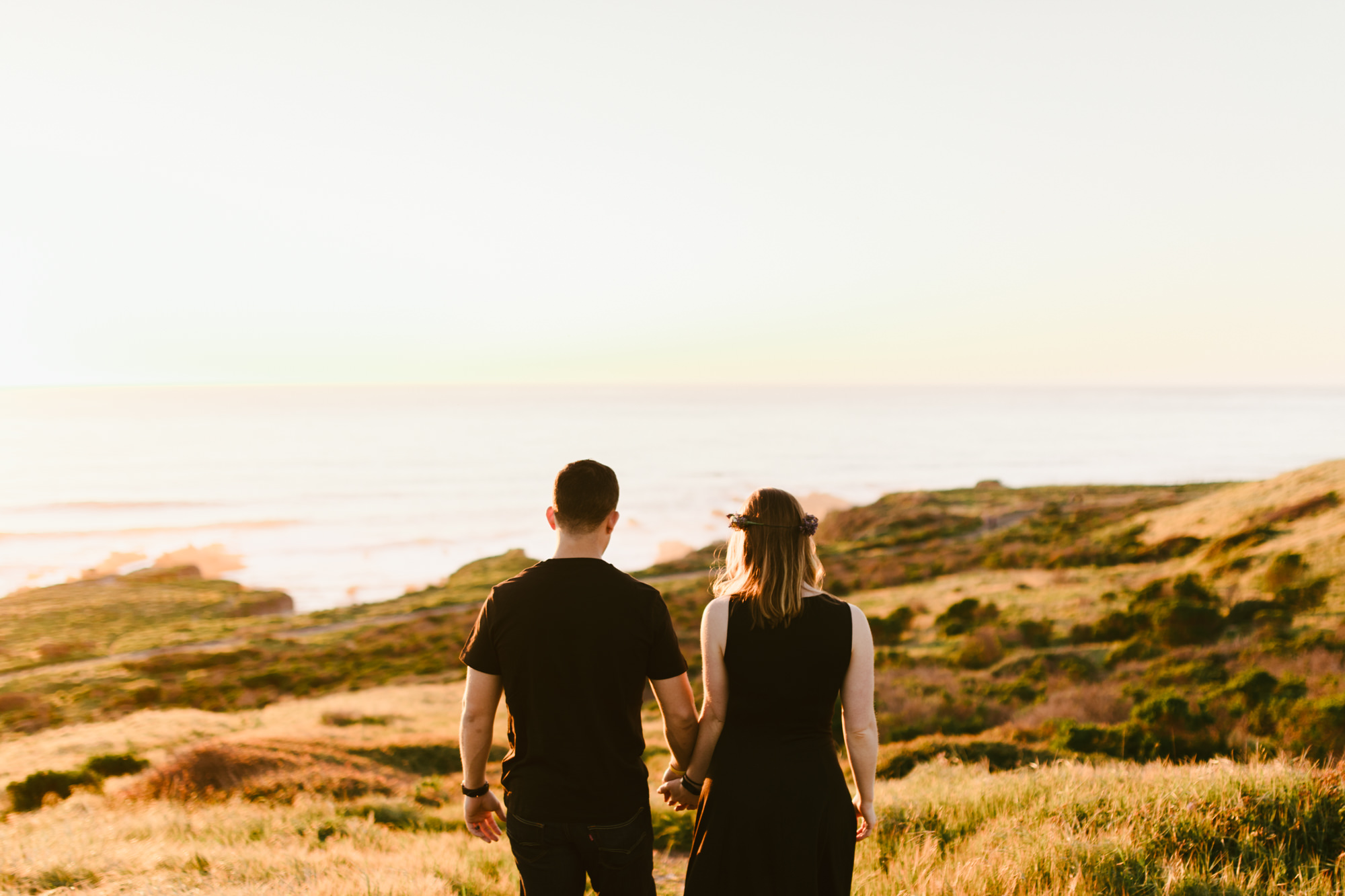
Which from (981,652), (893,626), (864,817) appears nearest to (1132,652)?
(981,652)

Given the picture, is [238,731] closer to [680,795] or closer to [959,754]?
[959,754]

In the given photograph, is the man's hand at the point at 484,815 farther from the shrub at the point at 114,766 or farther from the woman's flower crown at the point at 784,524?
the shrub at the point at 114,766

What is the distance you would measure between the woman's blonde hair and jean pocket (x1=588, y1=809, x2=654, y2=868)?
2.91 ft

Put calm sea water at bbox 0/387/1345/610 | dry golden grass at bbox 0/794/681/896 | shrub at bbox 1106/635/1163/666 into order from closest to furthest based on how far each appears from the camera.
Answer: dry golden grass at bbox 0/794/681/896 → shrub at bbox 1106/635/1163/666 → calm sea water at bbox 0/387/1345/610

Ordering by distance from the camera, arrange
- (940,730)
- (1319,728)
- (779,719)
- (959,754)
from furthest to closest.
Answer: (940,730)
(1319,728)
(959,754)
(779,719)

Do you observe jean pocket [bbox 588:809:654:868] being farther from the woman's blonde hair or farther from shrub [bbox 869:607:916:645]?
shrub [bbox 869:607:916:645]

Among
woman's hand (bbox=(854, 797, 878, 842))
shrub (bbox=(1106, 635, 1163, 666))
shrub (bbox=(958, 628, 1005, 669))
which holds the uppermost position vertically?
woman's hand (bbox=(854, 797, 878, 842))

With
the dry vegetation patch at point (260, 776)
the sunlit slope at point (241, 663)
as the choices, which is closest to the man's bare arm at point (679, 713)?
the dry vegetation patch at point (260, 776)

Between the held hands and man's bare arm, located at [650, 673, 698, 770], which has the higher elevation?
man's bare arm, located at [650, 673, 698, 770]

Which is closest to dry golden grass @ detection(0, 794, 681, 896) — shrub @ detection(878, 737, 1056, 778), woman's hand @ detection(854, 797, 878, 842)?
woman's hand @ detection(854, 797, 878, 842)

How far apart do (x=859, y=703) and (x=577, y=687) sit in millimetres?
1093

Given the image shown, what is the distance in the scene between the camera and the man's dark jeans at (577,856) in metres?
2.70

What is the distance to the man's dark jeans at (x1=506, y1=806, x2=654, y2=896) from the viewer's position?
270 cm

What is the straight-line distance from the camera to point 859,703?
2859mm
